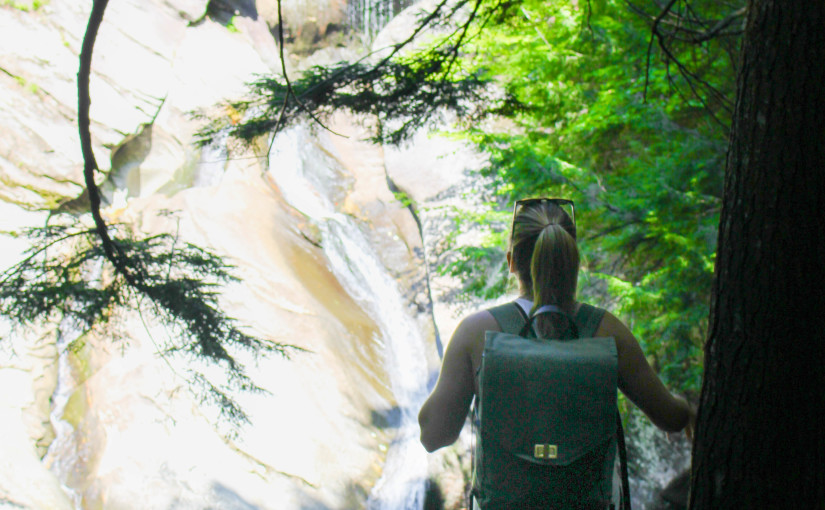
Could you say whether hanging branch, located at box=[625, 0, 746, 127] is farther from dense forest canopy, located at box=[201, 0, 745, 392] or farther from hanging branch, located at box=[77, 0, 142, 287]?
hanging branch, located at box=[77, 0, 142, 287]

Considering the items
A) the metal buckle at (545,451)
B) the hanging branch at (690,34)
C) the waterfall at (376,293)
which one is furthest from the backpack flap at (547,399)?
the waterfall at (376,293)

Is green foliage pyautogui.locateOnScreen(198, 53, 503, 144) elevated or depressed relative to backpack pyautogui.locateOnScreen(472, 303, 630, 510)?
elevated

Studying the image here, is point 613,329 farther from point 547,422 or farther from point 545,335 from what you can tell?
point 547,422

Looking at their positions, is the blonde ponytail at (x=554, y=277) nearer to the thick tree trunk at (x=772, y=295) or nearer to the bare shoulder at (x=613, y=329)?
the bare shoulder at (x=613, y=329)

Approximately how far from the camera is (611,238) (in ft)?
20.2

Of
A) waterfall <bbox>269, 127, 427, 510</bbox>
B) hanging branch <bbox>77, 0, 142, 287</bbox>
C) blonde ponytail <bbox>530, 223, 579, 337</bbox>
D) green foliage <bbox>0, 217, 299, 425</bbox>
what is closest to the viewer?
blonde ponytail <bbox>530, 223, 579, 337</bbox>

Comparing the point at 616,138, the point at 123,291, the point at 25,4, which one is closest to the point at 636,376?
the point at 123,291

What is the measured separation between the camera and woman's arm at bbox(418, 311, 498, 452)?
1.63 m

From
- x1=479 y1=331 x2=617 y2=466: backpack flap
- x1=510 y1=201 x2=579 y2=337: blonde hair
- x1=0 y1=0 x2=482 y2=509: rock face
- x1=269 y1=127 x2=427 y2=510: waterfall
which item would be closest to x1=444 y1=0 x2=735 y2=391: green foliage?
x1=269 y1=127 x2=427 y2=510: waterfall

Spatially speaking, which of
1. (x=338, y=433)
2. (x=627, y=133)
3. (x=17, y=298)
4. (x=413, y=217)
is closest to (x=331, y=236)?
(x=413, y=217)

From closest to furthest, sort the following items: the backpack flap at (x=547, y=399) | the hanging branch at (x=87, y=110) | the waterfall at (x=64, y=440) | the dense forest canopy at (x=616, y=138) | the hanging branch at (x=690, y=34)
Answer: the backpack flap at (x=547, y=399) < the hanging branch at (x=87, y=110) < the hanging branch at (x=690, y=34) < the dense forest canopy at (x=616, y=138) < the waterfall at (x=64, y=440)

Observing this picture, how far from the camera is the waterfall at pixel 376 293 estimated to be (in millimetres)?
7242

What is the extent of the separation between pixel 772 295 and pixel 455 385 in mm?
914

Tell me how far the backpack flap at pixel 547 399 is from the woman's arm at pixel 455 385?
0.12 meters
